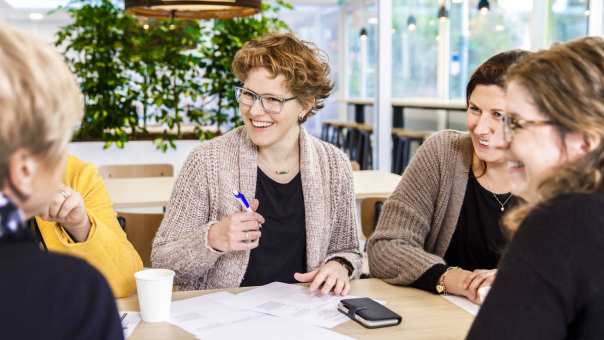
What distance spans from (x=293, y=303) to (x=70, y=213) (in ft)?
1.88

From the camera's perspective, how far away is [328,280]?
5.57 ft

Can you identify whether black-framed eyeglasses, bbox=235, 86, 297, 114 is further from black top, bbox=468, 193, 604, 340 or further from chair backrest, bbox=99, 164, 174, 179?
chair backrest, bbox=99, 164, 174, 179

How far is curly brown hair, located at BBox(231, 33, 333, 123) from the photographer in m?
1.96

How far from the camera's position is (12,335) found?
27.1 inches

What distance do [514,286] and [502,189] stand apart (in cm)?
117

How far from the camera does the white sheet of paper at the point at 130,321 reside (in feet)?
4.59

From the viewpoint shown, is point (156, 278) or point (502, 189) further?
point (502, 189)

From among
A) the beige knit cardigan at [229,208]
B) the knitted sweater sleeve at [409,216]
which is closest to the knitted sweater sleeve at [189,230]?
the beige knit cardigan at [229,208]

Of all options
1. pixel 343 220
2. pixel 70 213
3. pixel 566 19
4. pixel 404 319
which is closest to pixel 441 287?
pixel 404 319

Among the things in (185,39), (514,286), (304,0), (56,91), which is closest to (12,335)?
(56,91)

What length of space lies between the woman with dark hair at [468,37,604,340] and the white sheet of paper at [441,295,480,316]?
597mm

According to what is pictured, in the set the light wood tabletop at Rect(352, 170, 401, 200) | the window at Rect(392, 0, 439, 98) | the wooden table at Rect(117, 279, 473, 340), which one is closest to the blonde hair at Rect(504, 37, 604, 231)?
the wooden table at Rect(117, 279, 473, 340)

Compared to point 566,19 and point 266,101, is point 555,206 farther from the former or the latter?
point 566,19

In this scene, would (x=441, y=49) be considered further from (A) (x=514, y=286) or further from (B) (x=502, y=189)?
(A) (x=514, y=286)
